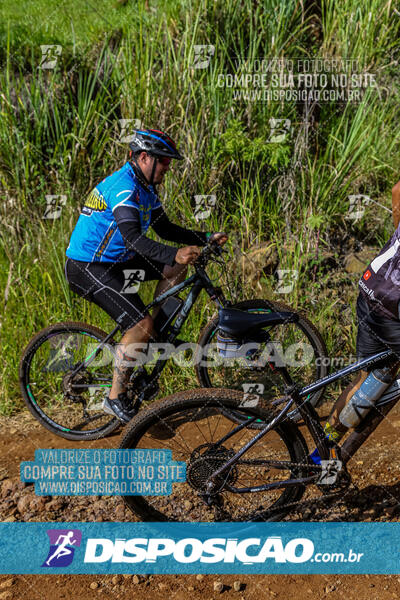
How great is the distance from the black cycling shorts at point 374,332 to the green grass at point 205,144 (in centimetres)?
175

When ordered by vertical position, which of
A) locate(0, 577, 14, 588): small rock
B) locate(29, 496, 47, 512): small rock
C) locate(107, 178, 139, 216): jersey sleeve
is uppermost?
locate(107, 178, 139, 216): jersey sleeve

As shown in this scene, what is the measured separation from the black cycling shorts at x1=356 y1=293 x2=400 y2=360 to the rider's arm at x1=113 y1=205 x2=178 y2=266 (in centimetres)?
136

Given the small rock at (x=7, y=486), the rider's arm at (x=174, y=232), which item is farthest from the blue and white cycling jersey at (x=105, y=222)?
the small rock at (x=7, y=486)

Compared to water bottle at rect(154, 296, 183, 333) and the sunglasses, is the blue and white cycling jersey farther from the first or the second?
water bottle at rect(154, 296, 183, 333)

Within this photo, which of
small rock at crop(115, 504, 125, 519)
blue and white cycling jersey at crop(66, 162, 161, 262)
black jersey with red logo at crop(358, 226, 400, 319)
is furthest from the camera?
blue and white cycling jersey at crop(66, 162, 161, 262)

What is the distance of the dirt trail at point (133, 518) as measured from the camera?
2.85m

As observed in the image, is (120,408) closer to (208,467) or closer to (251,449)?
(208,467)

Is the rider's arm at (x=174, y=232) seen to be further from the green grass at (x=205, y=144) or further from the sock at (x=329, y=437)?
the sock at (x=329, y=437)

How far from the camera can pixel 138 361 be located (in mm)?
4047

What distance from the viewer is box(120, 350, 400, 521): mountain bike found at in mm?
2898

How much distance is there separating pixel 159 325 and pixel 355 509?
1833 millimetres

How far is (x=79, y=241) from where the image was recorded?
156 inches

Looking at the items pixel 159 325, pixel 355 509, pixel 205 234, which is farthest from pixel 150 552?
pixel 205 234

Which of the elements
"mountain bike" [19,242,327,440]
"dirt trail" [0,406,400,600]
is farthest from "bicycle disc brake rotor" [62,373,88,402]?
"dirt trail" [0,406,400,600]
